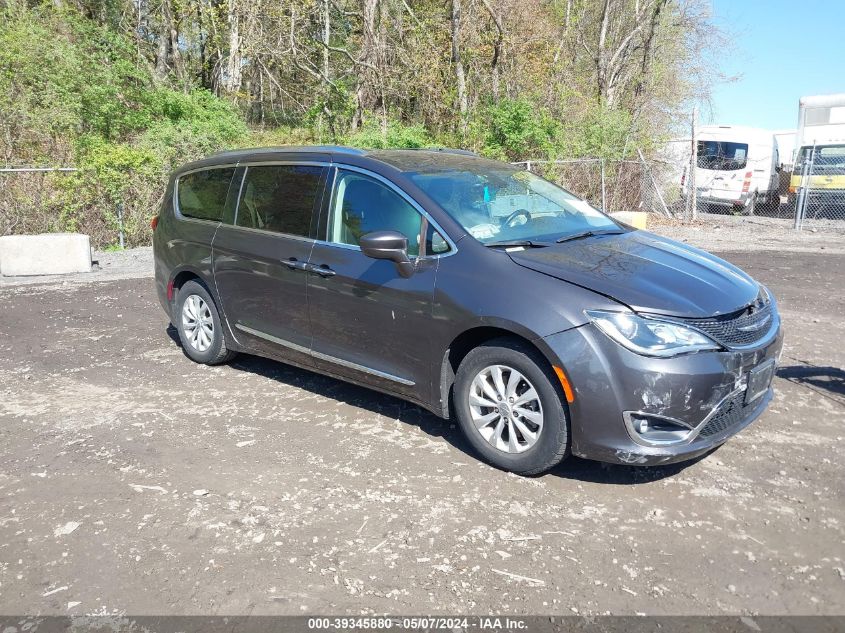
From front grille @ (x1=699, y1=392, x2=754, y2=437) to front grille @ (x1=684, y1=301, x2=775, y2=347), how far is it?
0.98 feet

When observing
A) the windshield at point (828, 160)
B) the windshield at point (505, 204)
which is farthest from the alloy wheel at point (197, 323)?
the windshield at point (828, 160)

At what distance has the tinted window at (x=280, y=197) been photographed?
4961 millimetres

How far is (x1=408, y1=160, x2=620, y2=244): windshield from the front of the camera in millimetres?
4320

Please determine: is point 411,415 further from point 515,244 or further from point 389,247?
point 515,244

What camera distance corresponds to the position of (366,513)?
3.56m

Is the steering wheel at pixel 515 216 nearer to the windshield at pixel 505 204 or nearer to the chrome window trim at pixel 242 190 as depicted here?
the windshield at pixel 505 204

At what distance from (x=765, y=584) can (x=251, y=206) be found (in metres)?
4.25

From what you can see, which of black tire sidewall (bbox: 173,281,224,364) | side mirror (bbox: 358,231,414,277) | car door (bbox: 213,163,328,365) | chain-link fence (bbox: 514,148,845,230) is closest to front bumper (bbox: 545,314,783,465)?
side mirror (bbox: 358,231,414,277)

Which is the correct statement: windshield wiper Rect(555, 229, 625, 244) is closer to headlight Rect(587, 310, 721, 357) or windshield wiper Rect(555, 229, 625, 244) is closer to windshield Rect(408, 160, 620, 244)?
windshield Rect(408, 160, 620, 244)

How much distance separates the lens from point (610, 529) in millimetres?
3383

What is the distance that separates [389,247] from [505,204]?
0.96m

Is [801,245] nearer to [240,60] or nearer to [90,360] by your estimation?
[90,360]

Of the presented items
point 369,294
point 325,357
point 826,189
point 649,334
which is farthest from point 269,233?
point 826,189

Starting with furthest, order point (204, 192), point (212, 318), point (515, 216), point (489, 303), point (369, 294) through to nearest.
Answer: point (204, 192) < point (212, 318) < point (515, 216) < point (369, 294) < point (489, 303)
